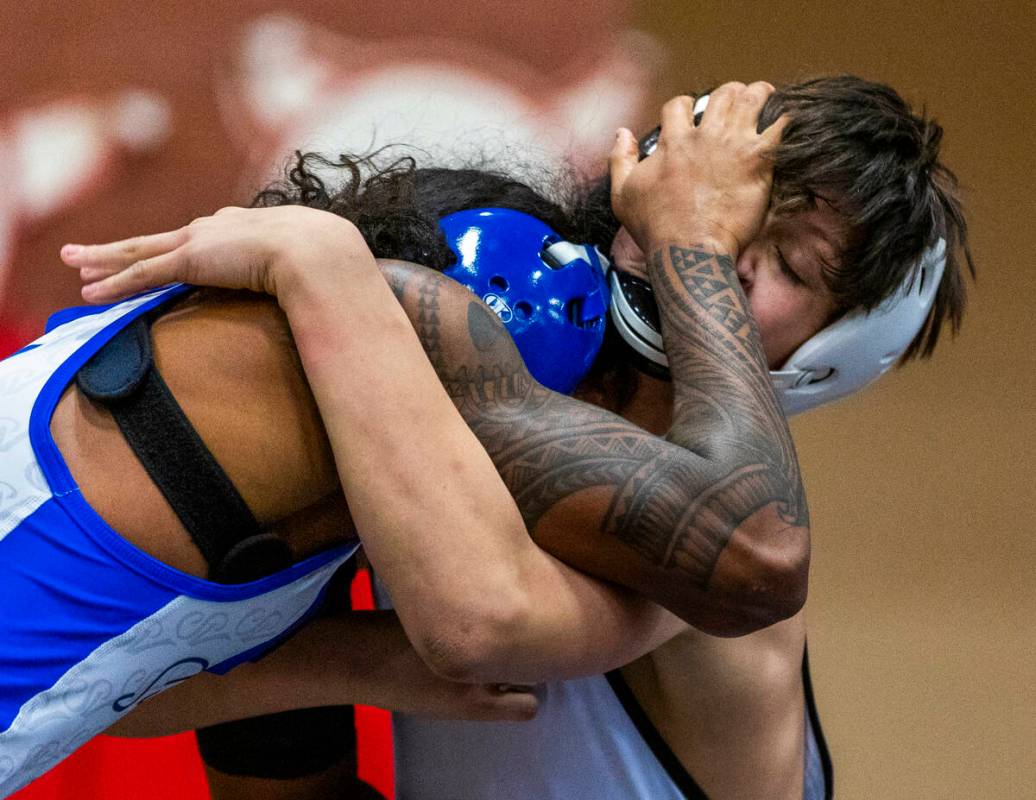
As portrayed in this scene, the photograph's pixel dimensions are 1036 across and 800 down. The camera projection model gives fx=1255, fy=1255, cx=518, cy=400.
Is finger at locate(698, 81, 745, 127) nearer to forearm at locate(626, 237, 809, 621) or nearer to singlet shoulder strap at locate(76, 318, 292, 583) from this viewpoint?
forearm at locate(626, 237, 809, 621)

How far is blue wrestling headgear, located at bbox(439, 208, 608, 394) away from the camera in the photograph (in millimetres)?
1311

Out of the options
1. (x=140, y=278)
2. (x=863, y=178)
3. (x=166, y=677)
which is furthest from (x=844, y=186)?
(x=166, y=677)

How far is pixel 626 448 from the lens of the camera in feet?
3.76

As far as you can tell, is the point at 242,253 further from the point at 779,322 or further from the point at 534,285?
the point at 779,322

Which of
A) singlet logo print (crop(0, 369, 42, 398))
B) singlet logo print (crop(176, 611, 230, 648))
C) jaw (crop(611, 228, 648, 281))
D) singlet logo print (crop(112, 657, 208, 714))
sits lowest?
singlet logo print (crop(112, 657, 208, 714))

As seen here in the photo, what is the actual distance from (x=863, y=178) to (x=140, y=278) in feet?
2.62

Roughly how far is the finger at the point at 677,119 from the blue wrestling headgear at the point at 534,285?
0.59 ft

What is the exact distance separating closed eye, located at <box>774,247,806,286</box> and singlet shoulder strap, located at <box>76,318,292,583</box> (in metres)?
0.69

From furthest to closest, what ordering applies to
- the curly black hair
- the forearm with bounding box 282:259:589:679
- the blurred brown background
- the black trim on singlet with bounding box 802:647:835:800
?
the blurred brown background → the black trim on singlet with bounding box 802:647:835:800 → the curly black hair → the forearm with bounding box 282:259:589:679

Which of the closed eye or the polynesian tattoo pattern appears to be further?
the closed eye

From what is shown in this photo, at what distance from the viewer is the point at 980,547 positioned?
108 inches

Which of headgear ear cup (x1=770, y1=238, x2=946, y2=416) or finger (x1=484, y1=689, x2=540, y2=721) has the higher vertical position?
headgear ear cup (x1=770, y1=238, x2=946, y2=416)

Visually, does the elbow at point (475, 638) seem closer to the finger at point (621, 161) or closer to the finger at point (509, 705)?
the finger at point (509, 705)

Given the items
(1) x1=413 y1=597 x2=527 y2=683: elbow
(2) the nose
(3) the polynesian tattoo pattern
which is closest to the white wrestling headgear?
(2) the nose
